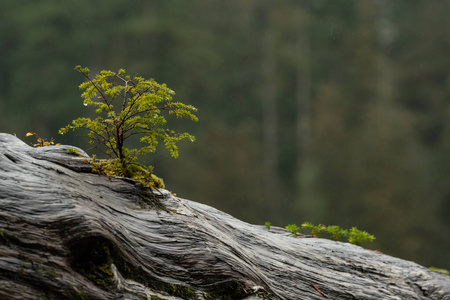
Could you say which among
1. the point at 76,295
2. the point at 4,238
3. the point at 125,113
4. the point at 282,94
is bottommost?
the point at 76,295

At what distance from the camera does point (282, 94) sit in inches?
1249

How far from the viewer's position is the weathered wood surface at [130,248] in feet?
8.89

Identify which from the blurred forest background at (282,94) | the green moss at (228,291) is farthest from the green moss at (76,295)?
the blurred forest background at (282,94)

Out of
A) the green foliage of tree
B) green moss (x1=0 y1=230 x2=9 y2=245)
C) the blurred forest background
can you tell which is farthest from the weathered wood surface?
the blurred forest background

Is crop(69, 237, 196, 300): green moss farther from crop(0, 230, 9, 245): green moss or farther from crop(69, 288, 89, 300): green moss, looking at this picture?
crop(0, 230, 9, 245): green moss

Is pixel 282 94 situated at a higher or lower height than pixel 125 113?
higher

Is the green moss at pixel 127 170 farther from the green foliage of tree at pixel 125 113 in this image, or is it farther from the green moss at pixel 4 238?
the green moss at pixel 4 238

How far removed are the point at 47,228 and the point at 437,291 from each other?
14.8ft

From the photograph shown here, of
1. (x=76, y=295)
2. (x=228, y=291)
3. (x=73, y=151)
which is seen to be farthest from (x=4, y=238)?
(x=228, y=291)

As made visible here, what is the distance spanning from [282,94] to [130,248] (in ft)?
96.1

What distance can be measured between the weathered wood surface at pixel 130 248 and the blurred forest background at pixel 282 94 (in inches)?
784

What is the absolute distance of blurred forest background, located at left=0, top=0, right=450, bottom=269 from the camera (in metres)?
25.4

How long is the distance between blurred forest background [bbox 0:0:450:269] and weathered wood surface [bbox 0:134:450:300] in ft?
65.3

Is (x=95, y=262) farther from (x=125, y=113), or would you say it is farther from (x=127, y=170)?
(x=125, y=113)
